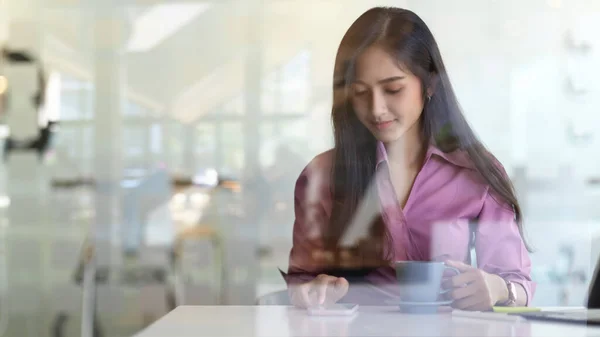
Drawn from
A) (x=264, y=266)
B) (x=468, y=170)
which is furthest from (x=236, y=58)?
(x=468, y=170)

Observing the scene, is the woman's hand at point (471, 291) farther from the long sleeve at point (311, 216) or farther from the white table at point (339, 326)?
the long sleeve at point (311, 216)

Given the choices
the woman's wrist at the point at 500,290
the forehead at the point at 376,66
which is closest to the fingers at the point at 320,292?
the woman's wrist at the point at 500,290

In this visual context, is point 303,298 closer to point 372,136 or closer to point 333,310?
point 333,310

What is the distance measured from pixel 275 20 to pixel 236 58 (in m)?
0.19

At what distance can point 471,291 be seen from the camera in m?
1.47

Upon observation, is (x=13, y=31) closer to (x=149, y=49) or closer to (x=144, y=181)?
(x=149, y=49)

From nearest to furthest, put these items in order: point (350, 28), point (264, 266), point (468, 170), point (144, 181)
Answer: point (468, 170) < point (350, 28) < point (264, 266) < point (144, 181)

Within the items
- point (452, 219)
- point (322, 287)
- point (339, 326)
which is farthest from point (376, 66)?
point (339, 326)

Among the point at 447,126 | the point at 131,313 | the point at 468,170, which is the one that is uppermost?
the point at 447,126

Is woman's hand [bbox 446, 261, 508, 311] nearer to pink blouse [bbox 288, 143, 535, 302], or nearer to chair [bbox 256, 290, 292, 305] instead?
pink blouse [bbox 288, 143, 535, 302]

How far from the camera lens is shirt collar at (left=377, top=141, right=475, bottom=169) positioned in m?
2.03

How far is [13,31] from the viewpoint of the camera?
2811 mm

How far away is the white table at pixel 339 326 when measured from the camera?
106 cm

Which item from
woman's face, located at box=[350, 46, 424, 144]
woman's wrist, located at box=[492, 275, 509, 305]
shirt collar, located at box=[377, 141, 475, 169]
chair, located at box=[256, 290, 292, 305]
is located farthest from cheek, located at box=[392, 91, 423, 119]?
chair, located at box=[256, 290, 292, 305]
